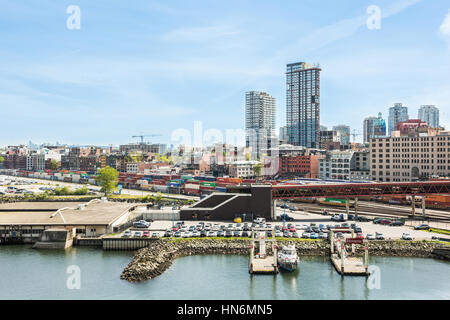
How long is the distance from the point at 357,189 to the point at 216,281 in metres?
20.9

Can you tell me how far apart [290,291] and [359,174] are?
50.1 metres

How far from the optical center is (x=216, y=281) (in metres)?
22.3

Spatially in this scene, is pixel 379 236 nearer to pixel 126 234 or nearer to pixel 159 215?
pixel 126 234

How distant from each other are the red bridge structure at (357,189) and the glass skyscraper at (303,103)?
92511mm

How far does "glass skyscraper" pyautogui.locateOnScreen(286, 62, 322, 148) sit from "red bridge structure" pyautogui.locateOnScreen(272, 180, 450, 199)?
92.5 m

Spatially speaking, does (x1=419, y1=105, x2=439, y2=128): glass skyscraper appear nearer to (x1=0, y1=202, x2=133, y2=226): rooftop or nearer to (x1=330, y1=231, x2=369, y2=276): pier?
(x1=0, y1=202, x2=133, y2=226): rooftop

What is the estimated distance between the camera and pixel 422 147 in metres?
61.4

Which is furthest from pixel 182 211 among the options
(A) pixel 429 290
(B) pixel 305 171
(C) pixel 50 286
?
(B) pixel 305 171

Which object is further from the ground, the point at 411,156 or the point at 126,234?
the point at 411,156

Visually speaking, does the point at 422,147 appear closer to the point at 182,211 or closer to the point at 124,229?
the point at 182,211

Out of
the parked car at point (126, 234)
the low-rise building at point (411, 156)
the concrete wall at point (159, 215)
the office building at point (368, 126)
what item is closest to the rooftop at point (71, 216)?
the parked car at point (126, 234)

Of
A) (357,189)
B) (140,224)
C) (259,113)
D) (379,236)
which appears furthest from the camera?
(259,113)

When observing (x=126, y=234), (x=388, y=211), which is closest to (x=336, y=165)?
(x=388, y=211)

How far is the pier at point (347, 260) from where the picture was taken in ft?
76.1
